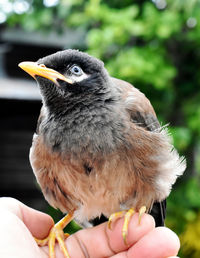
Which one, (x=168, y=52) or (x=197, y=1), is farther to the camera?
(x=168, y=52)

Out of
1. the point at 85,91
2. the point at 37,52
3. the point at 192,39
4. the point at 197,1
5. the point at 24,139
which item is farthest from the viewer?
the point at 24,139

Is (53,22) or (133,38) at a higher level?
(53,22)

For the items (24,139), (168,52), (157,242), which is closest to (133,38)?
(168,52)

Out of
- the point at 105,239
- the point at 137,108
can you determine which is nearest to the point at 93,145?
the point at 137,108

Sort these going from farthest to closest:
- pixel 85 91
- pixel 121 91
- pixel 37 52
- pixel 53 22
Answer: pixel 37 52
pixel 53 22
pixel 121 91
pixel 85 91

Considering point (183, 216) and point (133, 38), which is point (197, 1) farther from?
point (183, 216)

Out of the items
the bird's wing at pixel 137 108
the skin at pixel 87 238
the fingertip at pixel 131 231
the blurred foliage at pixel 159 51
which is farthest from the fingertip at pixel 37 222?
the blurred foliage at pixel 159 51

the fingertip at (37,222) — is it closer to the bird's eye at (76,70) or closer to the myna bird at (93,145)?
the myna bird at (93,145)

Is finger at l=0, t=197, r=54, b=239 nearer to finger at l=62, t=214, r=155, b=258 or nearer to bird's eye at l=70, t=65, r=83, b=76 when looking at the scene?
finger at l=62, t=214, r=155, b=258
